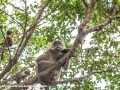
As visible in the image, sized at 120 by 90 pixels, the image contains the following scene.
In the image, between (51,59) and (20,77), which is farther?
(51,59)

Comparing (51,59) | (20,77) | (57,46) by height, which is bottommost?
(20,77)

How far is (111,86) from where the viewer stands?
1102 centimetres

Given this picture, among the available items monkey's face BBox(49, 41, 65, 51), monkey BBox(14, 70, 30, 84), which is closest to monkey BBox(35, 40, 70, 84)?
monkey's face BBox(49, 41, 65, 51)

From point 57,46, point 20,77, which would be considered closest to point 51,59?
point 57,46

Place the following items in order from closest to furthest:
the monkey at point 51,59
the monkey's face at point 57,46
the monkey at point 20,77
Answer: the monkey at point 20,77 < the monkey at point 51,59 < the monkey's face at point 57,46

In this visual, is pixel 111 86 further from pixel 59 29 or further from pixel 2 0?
pixel 2 0

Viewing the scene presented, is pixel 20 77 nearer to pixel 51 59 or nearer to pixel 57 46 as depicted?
pixel 51 59

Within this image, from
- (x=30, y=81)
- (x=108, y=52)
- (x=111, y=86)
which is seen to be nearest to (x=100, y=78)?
(x=111, y=86)


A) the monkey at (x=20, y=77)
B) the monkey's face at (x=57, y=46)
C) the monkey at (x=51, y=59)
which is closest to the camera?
the monkey at (x=20, y=77)

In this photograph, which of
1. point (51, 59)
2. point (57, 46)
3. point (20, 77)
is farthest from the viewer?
point (51, 59)

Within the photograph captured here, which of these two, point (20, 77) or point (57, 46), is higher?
point (57, 46)

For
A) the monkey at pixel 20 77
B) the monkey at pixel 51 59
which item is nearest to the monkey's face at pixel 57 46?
the monkey at pixel 51 59

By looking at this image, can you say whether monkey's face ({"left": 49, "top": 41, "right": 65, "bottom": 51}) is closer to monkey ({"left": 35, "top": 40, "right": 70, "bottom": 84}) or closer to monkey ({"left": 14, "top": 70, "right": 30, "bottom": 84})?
monkey ({"left": 35, "top": 40, "right": 70, "bottom": 84})

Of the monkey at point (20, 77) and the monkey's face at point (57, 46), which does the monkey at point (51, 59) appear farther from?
the monkey at point (20, 77)
